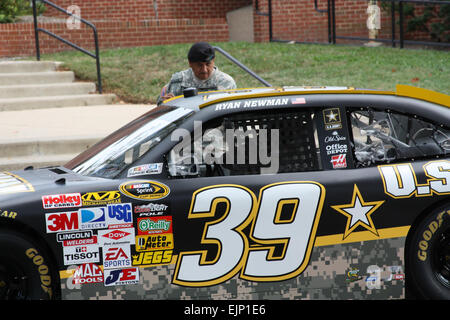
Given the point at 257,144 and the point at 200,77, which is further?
the point at 200,77

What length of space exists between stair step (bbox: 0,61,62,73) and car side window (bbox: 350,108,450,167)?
1061 centimetres

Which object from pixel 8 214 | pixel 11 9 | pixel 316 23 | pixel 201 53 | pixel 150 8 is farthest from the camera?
pixel 150 8

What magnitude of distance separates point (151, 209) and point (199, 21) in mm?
13782

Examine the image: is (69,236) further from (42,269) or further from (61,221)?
(42,269)

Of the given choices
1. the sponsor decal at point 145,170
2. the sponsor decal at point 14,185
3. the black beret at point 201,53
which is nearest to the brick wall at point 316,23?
the black beret at point 201,53

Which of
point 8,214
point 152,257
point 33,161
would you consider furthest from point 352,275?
point 33,161

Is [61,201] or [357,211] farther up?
[61,201]

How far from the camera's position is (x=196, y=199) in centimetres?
456

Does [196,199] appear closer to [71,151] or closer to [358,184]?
[358,184]

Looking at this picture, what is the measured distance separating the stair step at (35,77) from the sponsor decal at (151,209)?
10.1 m

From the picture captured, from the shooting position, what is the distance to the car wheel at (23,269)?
4.34 metres

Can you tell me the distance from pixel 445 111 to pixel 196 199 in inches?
75.0

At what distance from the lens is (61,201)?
4.43 metres

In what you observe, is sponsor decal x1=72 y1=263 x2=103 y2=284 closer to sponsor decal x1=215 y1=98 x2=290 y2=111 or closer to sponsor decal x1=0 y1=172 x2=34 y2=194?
sponsor decal x1=0 y1=172 x2=34 y2=194
